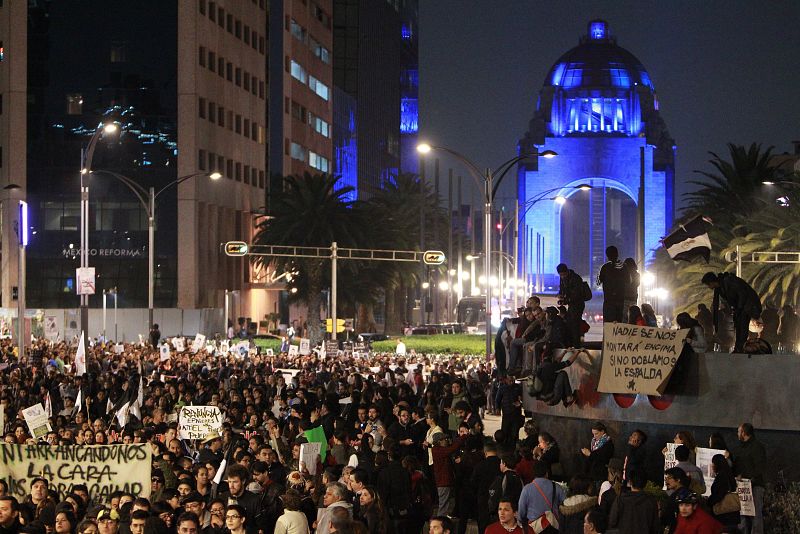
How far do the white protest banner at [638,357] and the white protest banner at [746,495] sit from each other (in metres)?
4.32

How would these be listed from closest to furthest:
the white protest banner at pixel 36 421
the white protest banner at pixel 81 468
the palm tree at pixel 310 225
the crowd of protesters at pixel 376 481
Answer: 1. the crowd of protesters at pixel 376 481
2. the white protest banner at pixel 81 468
3. the white protest banner at pixel 36 421
4. the palm tree at pixel 310 225

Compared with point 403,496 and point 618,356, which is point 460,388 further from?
point 403,496

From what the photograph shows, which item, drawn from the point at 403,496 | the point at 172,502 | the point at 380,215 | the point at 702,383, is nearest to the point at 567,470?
the point at 702,383

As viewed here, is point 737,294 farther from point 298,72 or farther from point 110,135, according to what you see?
point 298,72

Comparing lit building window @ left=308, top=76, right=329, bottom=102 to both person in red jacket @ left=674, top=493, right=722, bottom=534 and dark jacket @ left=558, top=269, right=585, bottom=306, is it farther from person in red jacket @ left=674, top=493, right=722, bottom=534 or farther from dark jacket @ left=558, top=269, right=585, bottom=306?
person in red jacket @ left=674, top=493, right=722, bottom=534

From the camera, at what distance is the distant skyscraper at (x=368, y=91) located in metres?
143

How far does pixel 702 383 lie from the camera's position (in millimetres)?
20969

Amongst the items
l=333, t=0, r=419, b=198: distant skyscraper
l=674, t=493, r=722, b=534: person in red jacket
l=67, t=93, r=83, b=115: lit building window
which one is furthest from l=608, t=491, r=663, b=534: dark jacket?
l=333, t=0, r=419, b=198: distant skyscraper

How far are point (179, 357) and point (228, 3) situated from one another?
56.4 metres

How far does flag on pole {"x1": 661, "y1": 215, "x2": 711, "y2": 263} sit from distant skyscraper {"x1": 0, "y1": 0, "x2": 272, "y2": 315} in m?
65.2

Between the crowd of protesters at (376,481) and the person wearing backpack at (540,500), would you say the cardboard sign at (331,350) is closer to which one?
the crowd of protesters at (376,481)

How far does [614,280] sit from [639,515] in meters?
10.2

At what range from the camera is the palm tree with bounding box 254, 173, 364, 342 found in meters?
75.2

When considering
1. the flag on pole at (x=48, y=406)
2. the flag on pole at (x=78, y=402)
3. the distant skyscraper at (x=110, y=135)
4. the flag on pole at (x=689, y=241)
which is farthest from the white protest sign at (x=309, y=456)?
the distant skyscraper at (x=110, y=135)
